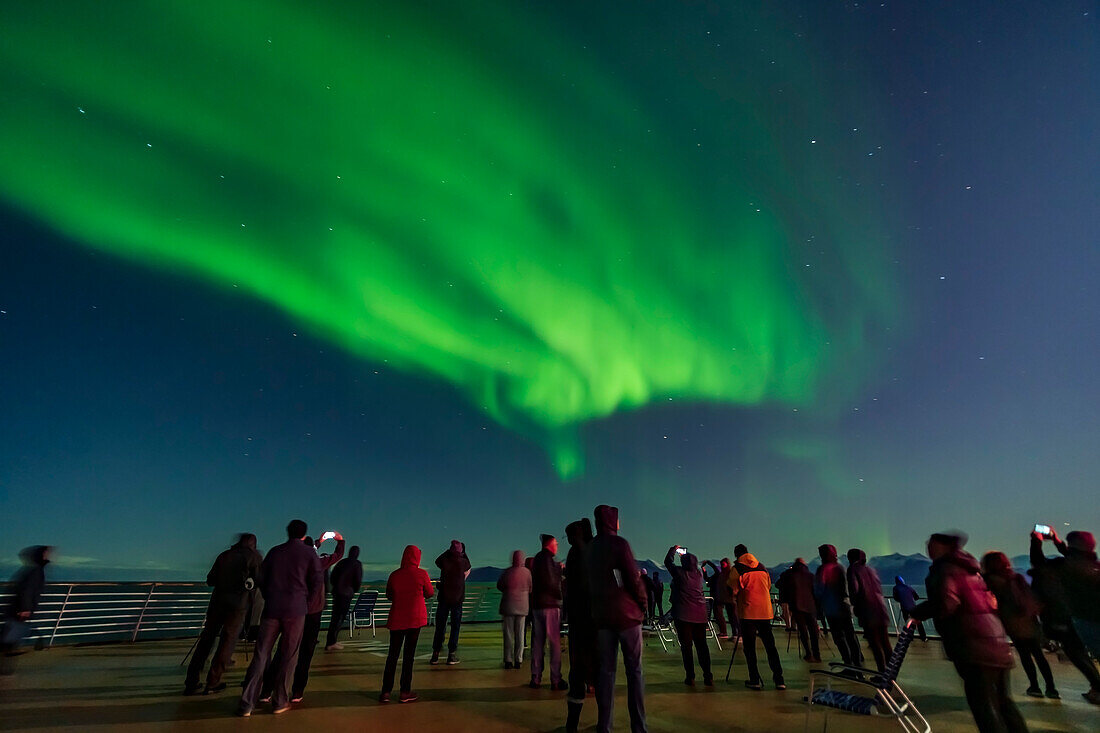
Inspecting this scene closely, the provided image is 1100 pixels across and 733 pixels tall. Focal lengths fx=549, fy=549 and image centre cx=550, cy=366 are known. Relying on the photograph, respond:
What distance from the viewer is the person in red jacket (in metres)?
6.27

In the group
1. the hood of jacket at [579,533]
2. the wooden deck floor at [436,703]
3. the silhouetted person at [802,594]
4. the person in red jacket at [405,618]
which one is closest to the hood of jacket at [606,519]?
the hood of jacket at [579,533]

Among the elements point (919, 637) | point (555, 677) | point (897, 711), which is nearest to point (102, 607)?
point (555, 677)

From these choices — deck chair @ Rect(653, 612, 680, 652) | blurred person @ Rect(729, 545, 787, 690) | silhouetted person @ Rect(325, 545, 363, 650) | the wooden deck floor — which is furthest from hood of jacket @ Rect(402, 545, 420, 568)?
deck chair @ Rect(653, 612, 680, 652)

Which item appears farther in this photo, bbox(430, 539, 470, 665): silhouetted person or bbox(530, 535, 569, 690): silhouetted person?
bbox(430, 539, 470, 665): silhouetted person

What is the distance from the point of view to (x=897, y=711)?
4.52m

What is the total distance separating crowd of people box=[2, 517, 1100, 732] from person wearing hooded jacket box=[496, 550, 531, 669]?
2 centimetres

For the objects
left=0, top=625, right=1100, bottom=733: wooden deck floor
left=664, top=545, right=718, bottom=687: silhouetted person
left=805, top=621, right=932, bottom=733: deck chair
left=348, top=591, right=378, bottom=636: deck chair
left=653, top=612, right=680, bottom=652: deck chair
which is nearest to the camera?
left=805, top=621, right=932, bottom=733: deck chair

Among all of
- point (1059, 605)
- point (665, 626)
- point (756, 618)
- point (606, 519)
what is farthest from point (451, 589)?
point (1059, 605)

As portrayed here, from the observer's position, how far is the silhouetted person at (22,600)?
21.6ft

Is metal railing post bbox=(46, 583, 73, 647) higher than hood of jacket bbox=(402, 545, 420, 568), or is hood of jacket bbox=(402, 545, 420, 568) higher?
hood of jacket bbox=(402, 545, 420, 568)

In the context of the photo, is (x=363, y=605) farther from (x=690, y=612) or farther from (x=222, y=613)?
(x=690, y=612)

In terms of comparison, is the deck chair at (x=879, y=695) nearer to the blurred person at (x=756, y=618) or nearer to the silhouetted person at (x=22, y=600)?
the blurred person at (x=756, y=618)

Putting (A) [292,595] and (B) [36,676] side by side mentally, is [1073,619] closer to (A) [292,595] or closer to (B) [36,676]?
(A) [292,595]

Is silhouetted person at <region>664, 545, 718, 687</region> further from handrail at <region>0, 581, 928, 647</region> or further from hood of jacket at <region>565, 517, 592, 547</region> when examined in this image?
handrail at <region>0, 581, 928, 647</region>
